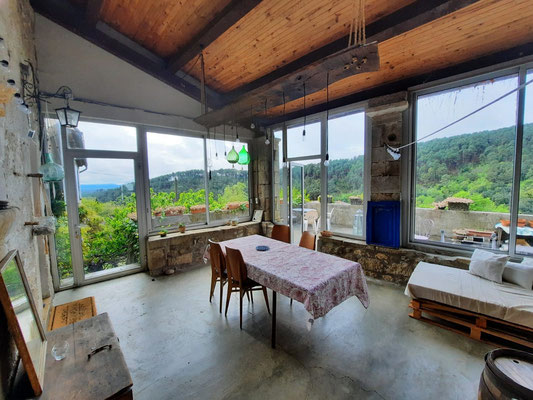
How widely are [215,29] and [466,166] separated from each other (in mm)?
3644

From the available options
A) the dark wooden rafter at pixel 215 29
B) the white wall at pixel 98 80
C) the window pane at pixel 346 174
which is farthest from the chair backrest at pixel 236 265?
the white wall at pixel 98 80

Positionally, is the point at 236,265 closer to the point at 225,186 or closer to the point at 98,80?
the point at 225,186

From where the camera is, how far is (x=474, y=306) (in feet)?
7.10

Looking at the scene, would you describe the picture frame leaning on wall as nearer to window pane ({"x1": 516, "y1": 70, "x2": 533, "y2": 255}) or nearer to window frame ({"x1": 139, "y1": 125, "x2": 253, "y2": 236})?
window frame ({"x1": 139, "y1": 125, "x2": 253, "y2": 236})

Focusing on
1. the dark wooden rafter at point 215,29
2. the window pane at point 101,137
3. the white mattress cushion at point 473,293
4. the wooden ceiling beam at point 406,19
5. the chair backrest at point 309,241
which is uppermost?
the dark wooden rafter at point 215,29

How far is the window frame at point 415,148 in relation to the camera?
8.55 feet

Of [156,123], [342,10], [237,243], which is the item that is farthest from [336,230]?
[156,123]

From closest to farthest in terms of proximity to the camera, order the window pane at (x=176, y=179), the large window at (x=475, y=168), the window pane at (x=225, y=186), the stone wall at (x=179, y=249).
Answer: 1. the large window at (x=475, y=168)
2. the stone wall at (x=179, y=249)
3. the window pane at (x=176, y=179)
4. the window pane at (x=225, y=186)

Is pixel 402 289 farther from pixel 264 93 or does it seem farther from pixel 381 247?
pixel 264 93

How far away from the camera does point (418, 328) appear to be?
7.79 ft

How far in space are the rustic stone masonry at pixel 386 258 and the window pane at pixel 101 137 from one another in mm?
3810

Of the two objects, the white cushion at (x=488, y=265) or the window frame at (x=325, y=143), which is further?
the window frame at (x=325, y=143)

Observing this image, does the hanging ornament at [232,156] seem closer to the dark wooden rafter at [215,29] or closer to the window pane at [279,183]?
the dark wooden rafter at [215,29]

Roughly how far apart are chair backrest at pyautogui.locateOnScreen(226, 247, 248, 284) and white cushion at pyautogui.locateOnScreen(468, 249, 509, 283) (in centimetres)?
265
